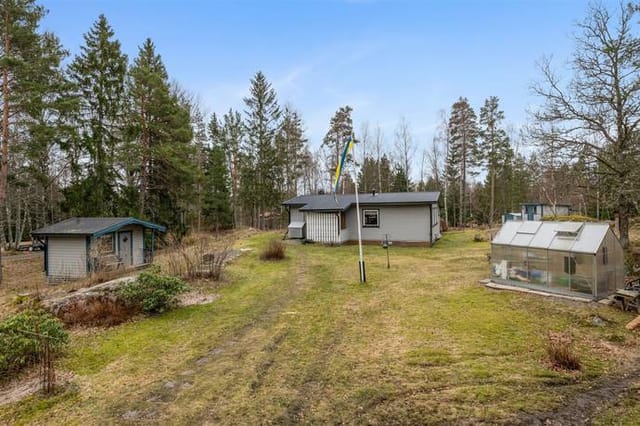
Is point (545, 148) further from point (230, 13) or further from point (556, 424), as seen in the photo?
point (230, 13)

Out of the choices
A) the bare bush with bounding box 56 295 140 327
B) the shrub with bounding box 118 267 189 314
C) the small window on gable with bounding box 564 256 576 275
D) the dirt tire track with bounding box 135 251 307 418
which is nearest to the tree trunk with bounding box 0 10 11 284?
the bare bush with bounding box 56 295 140 327

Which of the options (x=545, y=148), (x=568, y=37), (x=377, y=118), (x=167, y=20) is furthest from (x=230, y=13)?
(x=377, y=118)

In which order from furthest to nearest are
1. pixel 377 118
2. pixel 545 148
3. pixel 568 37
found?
pixel 377 118 → pixel 545 148 → pixel 568 37

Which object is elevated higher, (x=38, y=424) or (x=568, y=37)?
(x=568, y=37)

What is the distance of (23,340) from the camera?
17.1ft

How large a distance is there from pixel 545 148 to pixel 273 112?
77.2 feet

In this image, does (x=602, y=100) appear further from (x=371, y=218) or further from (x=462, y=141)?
(x=462, y=141)

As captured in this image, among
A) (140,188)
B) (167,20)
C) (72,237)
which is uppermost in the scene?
(167,20)

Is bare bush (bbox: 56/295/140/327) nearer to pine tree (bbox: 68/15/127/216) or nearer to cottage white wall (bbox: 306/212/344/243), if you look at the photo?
cottage white wall (bbox: 306/212/344/243)

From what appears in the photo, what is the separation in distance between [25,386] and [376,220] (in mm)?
15948

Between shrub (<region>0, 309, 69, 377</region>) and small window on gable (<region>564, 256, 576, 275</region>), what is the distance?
Result: 10.5 m

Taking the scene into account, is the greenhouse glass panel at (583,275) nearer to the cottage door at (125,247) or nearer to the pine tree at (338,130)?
the cottage door at (125,247)

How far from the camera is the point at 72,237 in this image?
547 inches

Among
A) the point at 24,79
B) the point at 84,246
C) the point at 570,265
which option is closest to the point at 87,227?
the point at 84,246
